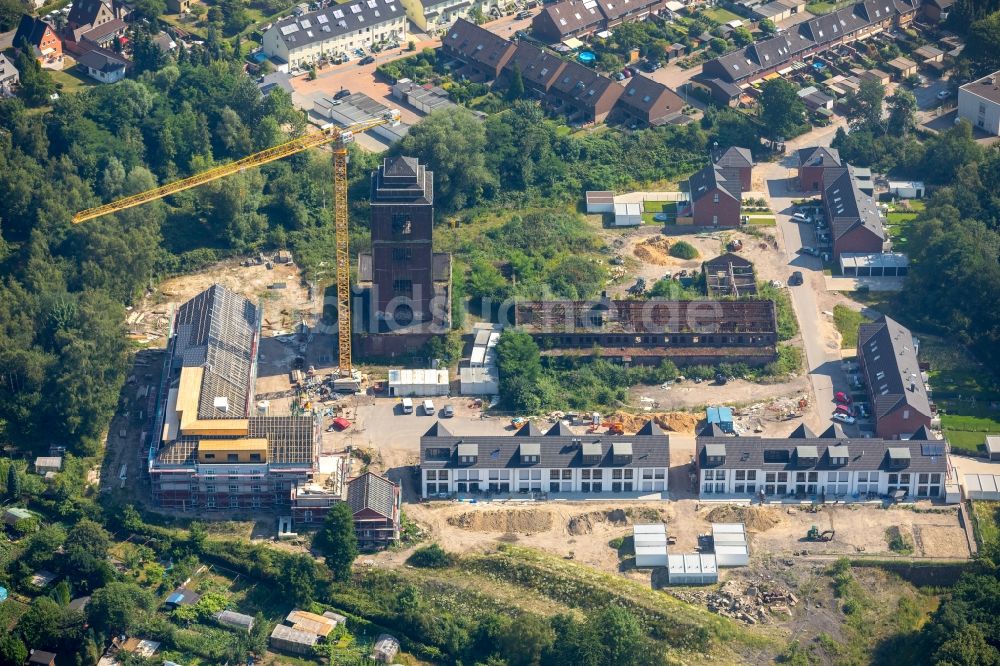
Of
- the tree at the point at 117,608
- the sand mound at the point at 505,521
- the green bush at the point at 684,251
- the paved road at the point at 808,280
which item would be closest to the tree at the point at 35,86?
the green bush at the point at 684,251

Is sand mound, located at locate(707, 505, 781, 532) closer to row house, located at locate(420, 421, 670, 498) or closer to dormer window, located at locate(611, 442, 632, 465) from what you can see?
row house, located at locate(420, 421, 670, 498)

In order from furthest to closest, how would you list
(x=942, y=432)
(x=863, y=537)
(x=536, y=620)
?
1. (x=942, y=432)
2. (x=863, y=537)
3. (x=536, y=620)

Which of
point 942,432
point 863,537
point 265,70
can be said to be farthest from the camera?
point 265,70

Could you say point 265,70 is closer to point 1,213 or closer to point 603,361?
point 1,213

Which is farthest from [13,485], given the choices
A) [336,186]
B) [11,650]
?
[336,186]

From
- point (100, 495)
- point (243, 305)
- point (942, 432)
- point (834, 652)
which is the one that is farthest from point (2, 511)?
point (942, 432)

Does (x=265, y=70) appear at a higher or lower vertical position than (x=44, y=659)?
higher
